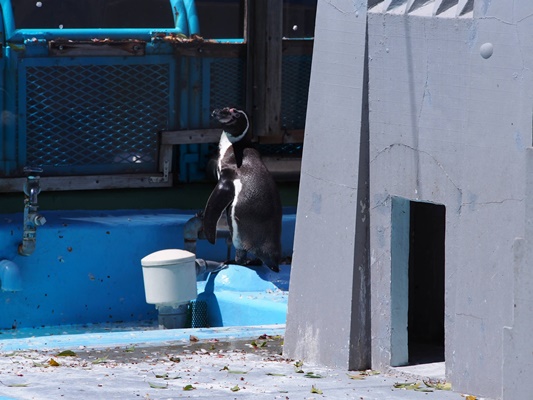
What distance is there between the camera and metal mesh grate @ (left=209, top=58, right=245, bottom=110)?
11133 mm

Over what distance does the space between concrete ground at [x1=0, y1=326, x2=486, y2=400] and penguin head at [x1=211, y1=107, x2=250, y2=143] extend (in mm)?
2482

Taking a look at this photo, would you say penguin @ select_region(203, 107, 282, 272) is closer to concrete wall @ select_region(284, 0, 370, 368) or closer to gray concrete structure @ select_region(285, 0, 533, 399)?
gray concrete structure @ select_region(285, 0, 533, 399)

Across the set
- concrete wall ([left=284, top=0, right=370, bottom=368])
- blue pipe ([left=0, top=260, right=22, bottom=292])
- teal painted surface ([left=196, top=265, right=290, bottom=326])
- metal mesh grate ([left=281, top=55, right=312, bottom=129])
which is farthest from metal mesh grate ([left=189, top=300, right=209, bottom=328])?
concrete wall ([left=284, top=0, right=370, bottom=368])

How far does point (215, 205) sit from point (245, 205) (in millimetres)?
248

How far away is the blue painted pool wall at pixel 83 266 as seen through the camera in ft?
33.4

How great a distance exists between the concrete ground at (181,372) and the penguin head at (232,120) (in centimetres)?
248

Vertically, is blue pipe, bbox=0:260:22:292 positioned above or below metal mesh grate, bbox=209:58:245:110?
below

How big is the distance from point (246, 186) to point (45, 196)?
1774mm

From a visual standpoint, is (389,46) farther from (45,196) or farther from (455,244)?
(45,196)

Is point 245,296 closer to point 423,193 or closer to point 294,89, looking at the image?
point 294,89

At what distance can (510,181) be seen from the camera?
5707mm

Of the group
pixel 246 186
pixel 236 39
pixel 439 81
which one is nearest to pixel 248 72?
pixel 236 39

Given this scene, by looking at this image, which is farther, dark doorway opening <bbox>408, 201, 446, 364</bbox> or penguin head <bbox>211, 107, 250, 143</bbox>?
penguin head <bbox>211, 107, 250, 143</bbox>

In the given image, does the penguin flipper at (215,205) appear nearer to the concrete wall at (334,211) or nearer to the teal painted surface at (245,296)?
the teal painted surface at (245,296)
